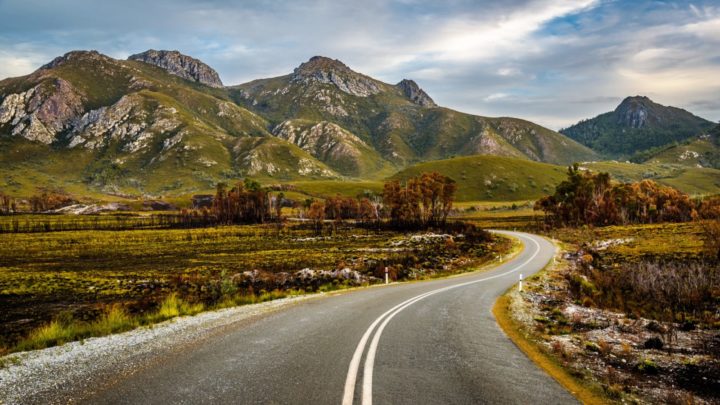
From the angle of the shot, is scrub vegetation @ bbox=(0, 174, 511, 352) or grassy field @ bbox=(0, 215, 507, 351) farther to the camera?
grassy field @ bbox=(0, 215, 507, 351)

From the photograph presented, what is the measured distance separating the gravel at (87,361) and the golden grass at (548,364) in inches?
368

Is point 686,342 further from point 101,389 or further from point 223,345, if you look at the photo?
point 101,389

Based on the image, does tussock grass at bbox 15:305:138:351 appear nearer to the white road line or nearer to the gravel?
the gravel

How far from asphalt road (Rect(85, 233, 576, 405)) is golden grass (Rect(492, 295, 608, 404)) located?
0.91 feet

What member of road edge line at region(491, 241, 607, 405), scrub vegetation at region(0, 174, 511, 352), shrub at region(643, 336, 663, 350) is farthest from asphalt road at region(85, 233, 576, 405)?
scrub vegetation at region(0, 174, 511, 352)

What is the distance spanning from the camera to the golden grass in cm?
805

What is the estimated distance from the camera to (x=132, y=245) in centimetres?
8862

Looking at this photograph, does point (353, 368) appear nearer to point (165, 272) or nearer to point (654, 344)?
point (654, 344)

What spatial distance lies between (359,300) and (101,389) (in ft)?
47.4

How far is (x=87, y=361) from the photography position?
10039mm

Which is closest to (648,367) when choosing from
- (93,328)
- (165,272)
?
(93,328)

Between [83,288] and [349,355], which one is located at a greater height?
[349,355]

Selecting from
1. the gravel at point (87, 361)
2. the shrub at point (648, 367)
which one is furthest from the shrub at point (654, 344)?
the gravel at point (87, 361)

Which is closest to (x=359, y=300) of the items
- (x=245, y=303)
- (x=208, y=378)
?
(x=245, y=303)
